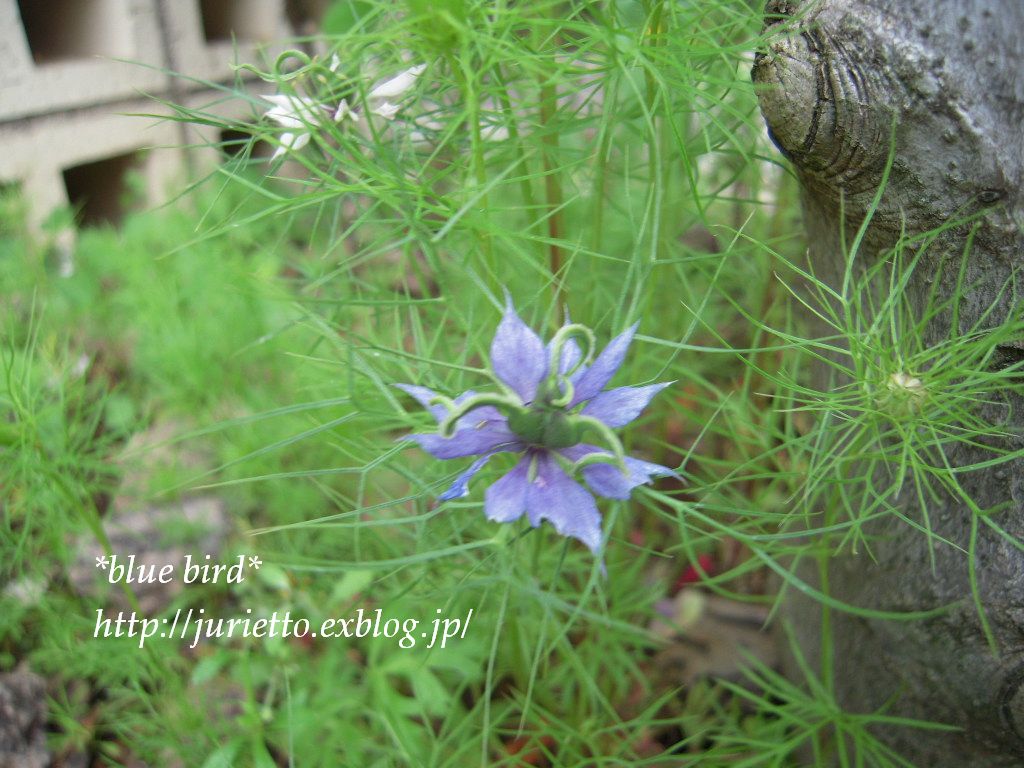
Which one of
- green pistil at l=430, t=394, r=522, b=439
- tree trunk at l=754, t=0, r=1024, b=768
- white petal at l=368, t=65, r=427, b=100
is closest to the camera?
green pistil at l=430, t=394, r=522, b=439

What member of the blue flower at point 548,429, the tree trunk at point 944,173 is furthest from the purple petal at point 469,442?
the tree trunk at point 944,173

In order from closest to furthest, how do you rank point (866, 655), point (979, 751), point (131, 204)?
1. point (979, 751)
2. point (866, 655)
3. point (131, 204)

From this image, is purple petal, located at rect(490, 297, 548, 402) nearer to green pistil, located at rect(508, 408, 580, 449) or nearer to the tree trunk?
green pistil, located at rect(508, 408, 580, 449)

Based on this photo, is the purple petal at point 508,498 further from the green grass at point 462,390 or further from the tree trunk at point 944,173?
the tree trunk at point 944,173

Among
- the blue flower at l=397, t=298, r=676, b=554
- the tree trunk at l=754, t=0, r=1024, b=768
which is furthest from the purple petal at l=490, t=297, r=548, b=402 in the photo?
the tree trunk at l=754, t=0, r=1024, b=768

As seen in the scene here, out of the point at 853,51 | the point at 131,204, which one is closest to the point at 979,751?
the point at 853,51

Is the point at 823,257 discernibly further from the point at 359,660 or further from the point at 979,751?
the point at 359,660
